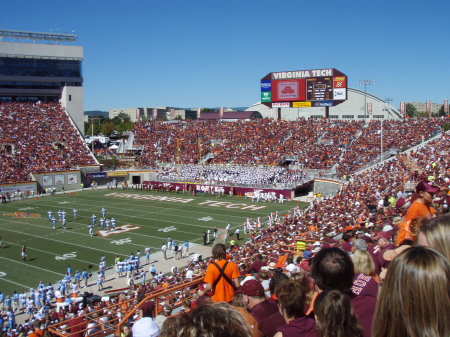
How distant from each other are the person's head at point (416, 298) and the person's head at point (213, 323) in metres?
0.57

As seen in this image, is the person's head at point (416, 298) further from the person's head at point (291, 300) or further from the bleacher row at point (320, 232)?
the bleacher row at point (320, 232)

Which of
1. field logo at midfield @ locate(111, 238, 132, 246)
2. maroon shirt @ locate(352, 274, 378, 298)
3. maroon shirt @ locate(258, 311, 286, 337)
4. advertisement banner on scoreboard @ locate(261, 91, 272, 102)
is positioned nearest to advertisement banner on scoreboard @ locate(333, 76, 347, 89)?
advertisement banner on scoreboard @ locate(261, 91, 272, 102)

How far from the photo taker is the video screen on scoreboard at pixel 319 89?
1795 inches

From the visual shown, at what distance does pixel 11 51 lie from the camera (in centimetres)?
5397

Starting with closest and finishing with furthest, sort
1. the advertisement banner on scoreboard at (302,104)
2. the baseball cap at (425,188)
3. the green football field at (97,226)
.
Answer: the baseball cap at (425,188)
the green football field at (97,226)
the advertisement banner on scoreboard at (302,104)

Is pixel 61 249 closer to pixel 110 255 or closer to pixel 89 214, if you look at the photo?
pixel 110 255

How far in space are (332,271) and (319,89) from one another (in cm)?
4462

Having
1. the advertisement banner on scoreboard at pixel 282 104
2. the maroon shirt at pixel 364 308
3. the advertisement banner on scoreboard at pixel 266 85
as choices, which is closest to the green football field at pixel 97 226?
the advertisement banner on scoreboard at pixel 282 104

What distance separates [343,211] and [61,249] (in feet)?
45.4

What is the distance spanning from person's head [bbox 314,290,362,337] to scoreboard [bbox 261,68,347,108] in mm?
44179

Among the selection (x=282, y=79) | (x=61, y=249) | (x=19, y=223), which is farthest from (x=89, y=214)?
(x=282, y=79)

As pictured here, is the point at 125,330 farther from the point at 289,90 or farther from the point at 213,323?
the point at 289,90

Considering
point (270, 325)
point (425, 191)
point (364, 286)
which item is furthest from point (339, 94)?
point (270, 325)

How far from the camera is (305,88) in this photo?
46.8m
